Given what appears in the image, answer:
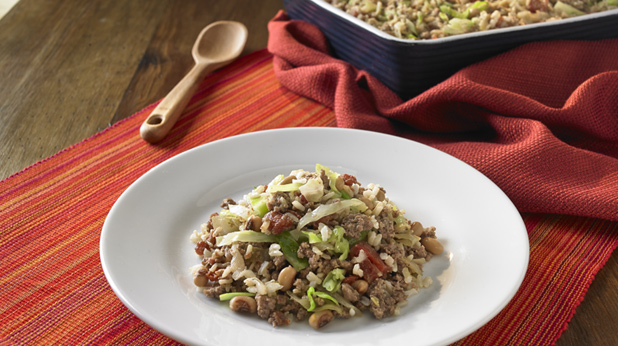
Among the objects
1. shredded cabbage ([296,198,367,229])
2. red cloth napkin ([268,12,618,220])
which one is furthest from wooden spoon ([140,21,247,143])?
shredded cabbage ([296,198,367,229])

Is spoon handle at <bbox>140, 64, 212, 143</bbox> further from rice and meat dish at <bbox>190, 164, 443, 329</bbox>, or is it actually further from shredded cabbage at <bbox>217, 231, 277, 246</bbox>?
shredded cabbage at <bbox>217, 231, 277, 246</bbox>

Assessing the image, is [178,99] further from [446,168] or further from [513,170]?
[513,170]

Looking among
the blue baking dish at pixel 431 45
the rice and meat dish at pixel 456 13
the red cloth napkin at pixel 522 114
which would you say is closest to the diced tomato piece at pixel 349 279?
the red cloth napkin at pixel 522 114

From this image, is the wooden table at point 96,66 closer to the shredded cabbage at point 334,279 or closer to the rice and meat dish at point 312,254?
the rice and meat dish at point 312,254

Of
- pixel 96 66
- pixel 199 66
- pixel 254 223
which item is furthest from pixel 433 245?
pixel 96 66

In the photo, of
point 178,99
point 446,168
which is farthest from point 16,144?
point 446,168

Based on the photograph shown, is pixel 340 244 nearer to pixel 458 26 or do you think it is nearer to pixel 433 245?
pixel 433 245
